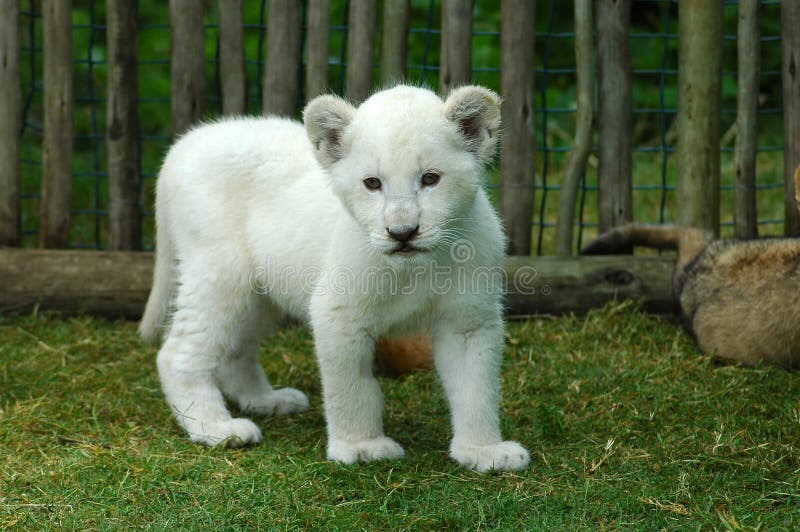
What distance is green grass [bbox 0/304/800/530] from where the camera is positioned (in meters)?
3.60

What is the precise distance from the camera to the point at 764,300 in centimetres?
535

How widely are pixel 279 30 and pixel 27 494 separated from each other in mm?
3168

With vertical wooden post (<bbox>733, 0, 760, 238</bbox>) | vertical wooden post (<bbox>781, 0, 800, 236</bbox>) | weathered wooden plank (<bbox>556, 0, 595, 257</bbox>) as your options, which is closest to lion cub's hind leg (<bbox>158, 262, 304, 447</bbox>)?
weathered wooden plank (<bbox>556, 0, 595, 257</bbox>)

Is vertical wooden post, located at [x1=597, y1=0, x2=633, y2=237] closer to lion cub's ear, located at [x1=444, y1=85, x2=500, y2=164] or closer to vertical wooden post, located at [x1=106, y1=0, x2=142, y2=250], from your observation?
lion cub's ear, located at [x1=444, y1=85, x2=500, y2=164]

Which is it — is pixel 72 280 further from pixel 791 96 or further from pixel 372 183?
pixel 791 96

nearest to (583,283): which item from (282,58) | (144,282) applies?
(282,58)

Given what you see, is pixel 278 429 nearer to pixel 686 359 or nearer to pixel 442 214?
pixel 442 214

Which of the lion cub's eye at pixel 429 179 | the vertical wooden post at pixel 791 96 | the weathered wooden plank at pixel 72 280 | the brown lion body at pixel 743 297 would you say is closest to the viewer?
the lion cub's eye at pixel 429 179

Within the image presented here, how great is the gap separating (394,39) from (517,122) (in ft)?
2.70

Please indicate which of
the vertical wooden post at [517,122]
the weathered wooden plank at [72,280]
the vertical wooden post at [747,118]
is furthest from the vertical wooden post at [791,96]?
the weathered wooden plank at [72,280]

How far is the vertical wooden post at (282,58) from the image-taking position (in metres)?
6.03

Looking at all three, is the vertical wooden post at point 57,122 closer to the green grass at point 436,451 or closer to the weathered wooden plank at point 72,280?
the weathered wooden plank at point 72,280

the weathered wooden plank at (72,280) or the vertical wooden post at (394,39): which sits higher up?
the vertical wooden post at (394,39)

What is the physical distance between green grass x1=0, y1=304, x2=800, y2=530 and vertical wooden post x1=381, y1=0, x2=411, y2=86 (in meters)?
1.59
